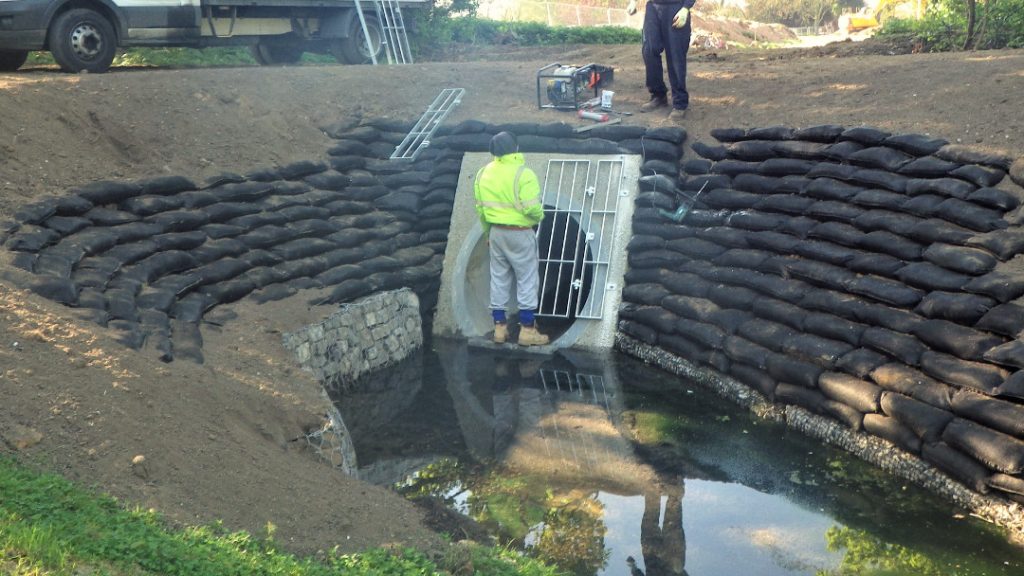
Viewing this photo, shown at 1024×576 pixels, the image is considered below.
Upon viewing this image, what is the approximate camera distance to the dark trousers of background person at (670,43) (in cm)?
→ 1002

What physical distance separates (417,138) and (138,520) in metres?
6.74

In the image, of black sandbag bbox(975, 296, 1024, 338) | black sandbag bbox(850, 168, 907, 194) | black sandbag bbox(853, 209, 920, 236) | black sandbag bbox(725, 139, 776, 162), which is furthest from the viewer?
black sandbag bbox(725, 139, 776, 162)

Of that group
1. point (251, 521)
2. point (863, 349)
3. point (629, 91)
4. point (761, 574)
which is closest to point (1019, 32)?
point (629, 91)

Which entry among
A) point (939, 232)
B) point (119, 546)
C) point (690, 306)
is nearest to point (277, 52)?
point (690, 306)

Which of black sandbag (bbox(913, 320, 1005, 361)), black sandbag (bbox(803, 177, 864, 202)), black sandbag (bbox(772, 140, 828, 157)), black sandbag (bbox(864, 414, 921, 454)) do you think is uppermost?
black sandbag (bbox(772, 140, 828, 157))

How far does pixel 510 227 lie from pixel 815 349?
3018mm

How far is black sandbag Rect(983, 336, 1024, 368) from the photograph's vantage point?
5.73 metres

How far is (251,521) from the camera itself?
476 cm

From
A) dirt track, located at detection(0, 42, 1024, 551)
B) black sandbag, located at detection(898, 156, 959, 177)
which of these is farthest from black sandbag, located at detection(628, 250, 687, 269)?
black sandbag, located at detection(898, 156, 959, 177)

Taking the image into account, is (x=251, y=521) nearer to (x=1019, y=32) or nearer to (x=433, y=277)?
(x=433, y=277)

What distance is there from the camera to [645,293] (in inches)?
354

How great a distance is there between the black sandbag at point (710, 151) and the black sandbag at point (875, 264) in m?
2.12

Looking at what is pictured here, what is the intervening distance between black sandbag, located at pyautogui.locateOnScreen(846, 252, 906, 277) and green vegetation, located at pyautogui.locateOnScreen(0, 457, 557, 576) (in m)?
3.78

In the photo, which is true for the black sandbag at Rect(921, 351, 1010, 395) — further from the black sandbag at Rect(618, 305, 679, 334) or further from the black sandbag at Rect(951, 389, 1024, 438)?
the black sandbag at Rect(618, 305, 679, 334)
